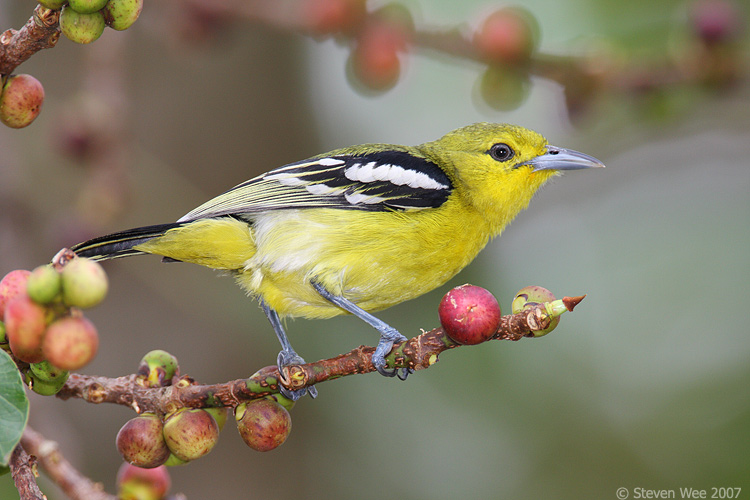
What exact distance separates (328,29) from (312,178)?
2.22 feet

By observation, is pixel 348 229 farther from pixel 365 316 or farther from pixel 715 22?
pixel 715 22

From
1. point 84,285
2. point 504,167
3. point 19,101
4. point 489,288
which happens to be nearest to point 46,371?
point 84,285

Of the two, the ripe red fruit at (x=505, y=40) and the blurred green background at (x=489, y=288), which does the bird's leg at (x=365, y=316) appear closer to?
the ripe red fruit at (x=505, y=40)

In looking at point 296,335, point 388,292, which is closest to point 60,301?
point 388,292

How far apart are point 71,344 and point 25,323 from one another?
117 millimetres

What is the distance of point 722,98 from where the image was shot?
123 inches

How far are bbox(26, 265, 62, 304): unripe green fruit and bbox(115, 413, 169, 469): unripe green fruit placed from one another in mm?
557

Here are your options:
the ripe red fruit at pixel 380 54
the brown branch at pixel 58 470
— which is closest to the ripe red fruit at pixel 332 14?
the ripe red fruit at pixel 380 54

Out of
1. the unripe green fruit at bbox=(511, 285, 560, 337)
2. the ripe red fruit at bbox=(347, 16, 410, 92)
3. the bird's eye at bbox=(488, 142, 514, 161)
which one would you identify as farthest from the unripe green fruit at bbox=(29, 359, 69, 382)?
the bird's eye at bbox=(488, 142, 514, 161)

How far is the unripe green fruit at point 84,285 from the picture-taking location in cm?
132

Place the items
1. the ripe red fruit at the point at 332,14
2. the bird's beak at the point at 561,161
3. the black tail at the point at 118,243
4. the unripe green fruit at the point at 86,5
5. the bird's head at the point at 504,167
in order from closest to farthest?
the unripe green fruit at the point at 86,5, the black tail at the point at 118,243, the ripe red fruit at the point at 332,14, the bird's beak at the point at 561,161, the bird's head at the point at 504,167

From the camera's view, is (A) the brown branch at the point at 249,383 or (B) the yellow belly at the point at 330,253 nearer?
(A) the brown branch at the point at 249,383

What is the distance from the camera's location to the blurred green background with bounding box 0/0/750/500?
180 inches

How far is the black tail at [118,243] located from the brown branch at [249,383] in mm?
634
